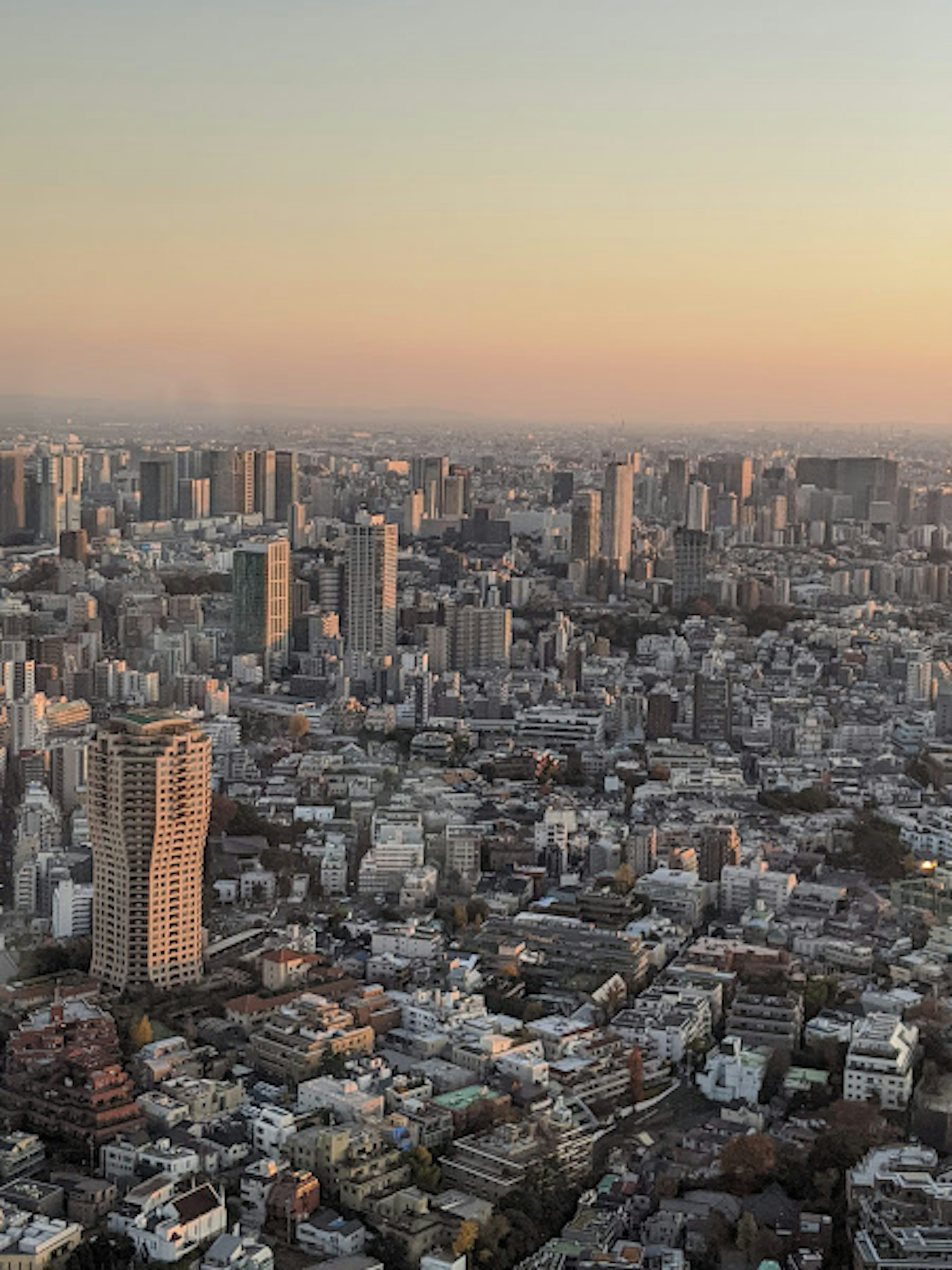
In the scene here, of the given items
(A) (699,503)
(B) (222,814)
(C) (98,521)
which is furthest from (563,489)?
(B) (222,814)

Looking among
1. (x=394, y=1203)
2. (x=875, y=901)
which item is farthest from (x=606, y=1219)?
(x=875, y=901)

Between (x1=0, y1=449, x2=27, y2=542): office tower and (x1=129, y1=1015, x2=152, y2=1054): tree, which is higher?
(x1=0, y1=449, x2=27, y2=542): office tower

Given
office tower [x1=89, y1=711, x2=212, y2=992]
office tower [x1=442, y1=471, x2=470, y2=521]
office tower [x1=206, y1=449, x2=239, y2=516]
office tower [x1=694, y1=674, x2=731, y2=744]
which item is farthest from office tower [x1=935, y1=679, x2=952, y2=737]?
office tower [x1=442, y1=471, x2=470, y2=521]

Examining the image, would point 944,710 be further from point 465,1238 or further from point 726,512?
point 726,512

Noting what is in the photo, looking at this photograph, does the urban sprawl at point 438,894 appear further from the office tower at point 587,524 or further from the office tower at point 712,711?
the office tower at point 587,524

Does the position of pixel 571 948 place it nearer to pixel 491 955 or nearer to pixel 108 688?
pixel 491 955

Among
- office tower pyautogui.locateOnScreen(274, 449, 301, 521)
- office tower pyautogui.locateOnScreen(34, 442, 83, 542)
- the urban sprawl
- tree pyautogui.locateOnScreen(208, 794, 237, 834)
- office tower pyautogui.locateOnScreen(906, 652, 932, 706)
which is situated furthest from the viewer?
office tower pyautogui.locateOnScreen(274, 449, 301, 521)

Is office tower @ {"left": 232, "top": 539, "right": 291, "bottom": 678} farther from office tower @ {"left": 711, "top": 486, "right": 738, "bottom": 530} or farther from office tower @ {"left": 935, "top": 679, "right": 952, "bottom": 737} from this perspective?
office tower @ {"left": 711, "top": 486, "right": 738, "bottom": 530}
